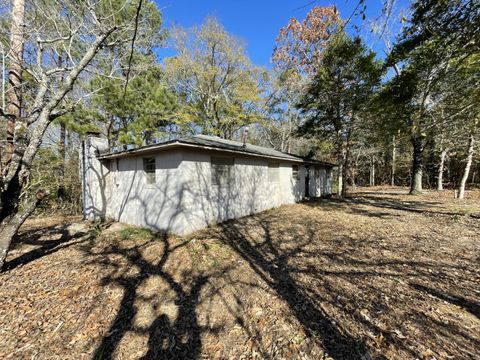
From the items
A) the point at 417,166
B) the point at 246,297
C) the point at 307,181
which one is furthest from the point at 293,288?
the point at 417,166

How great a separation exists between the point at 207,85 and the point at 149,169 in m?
11.3

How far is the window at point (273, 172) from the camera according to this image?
994 cm

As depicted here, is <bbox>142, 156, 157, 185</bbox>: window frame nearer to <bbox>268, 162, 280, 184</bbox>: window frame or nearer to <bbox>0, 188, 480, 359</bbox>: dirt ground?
<bbox>0, 188, 480, 359</bbox>: dirt ground

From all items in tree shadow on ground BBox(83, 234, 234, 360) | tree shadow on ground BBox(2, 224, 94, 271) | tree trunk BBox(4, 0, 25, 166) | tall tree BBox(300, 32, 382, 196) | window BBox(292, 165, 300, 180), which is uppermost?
tall tree BBox(300, 32, 382, 196)

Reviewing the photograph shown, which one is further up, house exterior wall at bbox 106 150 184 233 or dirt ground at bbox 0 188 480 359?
house exterior wall at bbox 106 150 184 233

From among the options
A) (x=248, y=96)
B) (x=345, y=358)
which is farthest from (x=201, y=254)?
(x=248, y=96)

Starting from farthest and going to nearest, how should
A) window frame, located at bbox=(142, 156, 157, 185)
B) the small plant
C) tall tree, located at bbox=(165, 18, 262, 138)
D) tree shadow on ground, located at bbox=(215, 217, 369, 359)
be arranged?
tall tree, located at bbox=(165, 18, 262, 138), window frame, located at bbox=(142, 156, 157, 185), the small plant, tree shadow on ground, located at bbox=(215, 217, 369, 359)

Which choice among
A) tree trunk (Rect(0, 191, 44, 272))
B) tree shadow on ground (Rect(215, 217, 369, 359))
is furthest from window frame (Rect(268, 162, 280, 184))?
tree trunk (Rect(0, 191, 44, 272))

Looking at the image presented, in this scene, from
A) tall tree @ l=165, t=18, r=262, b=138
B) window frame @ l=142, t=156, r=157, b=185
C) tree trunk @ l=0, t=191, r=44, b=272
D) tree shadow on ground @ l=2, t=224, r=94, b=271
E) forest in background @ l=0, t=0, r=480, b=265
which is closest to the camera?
tree trunk @ l=0, t=191, r=44, b=272

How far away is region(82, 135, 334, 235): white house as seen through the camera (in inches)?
232

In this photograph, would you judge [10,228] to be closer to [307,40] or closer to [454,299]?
[454,299]

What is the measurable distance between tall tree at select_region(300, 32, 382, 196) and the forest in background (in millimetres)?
61

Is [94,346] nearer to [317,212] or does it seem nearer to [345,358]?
[345,358]

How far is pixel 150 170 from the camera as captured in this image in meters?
6.64
